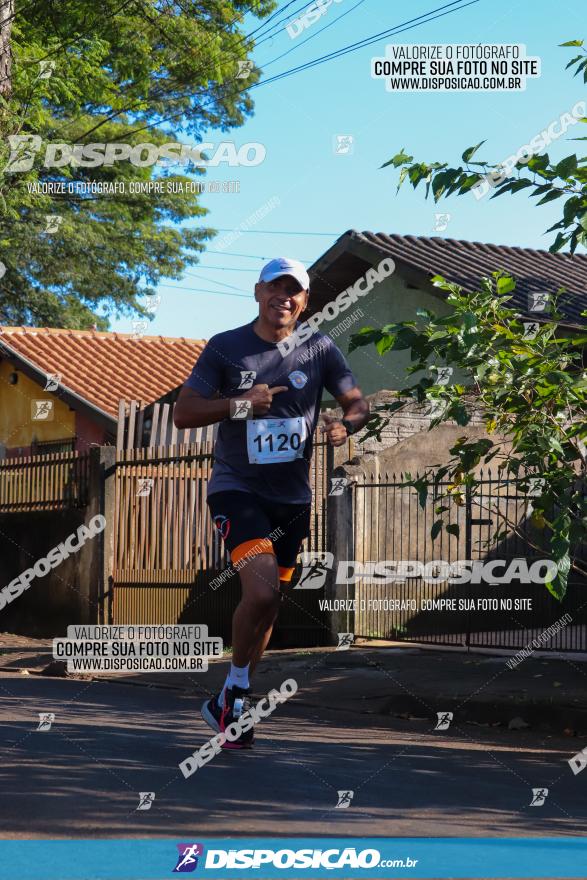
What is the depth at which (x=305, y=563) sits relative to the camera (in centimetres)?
1369

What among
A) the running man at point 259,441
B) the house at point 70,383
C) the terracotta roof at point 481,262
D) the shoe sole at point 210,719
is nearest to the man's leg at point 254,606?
the running man at point 259,441

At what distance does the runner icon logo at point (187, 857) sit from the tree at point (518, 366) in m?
3.22

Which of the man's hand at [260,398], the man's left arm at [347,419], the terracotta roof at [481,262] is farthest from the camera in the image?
the terracotta roof at [481,262]

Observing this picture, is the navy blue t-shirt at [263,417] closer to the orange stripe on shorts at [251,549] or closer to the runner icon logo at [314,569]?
the orange stripe on shorts at [251,549]

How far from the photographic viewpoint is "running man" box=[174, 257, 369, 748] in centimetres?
615

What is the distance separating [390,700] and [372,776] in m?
3.72

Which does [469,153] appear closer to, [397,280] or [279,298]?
[279,298]

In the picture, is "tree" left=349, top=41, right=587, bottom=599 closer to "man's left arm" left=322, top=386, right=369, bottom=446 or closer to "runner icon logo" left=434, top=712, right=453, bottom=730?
"man's left arm" left=322, top=386, right=369, bottom=446

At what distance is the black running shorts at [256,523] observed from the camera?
6164 mm

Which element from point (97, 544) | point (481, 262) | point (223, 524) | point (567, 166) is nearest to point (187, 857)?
point (223, 524)

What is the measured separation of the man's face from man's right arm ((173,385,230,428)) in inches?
18.9

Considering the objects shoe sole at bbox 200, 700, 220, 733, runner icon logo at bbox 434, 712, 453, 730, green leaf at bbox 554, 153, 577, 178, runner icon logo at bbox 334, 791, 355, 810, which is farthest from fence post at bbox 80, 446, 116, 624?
runner icon logo at bbox 334, 791, 355, 810

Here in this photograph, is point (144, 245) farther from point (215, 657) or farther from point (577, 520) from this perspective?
point (577, 520)

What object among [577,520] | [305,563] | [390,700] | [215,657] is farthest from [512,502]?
[577,520]
